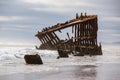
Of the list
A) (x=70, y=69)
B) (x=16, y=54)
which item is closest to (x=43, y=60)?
(x=16, y=54)

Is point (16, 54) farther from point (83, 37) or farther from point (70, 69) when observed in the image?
point (70, 69)

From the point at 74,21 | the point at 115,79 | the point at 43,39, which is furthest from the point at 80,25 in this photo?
the point at 115,79

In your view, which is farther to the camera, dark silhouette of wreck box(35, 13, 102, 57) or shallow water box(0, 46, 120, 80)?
dark silhouette of wreck box(35, 13, 102, 57)

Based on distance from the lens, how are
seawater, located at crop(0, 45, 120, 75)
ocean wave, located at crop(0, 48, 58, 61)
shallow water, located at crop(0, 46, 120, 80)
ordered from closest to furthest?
1. shallow water, located at crop(0, 46, 120, 80)
2. seawater, located at crop(0, 45, 120, 75)
3. ocean wave, located at crop(0, 48, 58, 61)

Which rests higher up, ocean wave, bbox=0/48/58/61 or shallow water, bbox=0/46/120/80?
ocean wave, bbox=0/48/58/61

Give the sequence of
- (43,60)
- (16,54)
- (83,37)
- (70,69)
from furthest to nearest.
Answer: (83,37) < (16,54) < (43,60) < (70,69)

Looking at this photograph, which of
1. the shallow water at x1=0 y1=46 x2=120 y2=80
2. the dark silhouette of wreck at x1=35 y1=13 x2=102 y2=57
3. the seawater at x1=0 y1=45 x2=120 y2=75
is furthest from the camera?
the dark silhouette of wreck at x1=35 y1=13 x2=102 y2=57

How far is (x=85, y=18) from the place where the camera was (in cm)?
4431

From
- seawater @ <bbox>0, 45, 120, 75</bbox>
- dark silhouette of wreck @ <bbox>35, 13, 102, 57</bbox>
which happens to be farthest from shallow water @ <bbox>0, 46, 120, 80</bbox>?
dark silhouette of wreck @ <bbox>35, 13, 102, 57</bbox>

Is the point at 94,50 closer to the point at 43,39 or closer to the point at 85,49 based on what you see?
the point at 85,49

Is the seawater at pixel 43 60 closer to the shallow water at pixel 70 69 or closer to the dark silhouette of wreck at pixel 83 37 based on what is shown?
the shallow water at pixel 70 69

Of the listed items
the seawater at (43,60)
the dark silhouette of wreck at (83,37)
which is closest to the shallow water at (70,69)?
the seawater at (43,60)

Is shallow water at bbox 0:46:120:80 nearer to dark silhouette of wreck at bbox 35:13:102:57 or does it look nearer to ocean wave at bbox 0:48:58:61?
ocean wave at bbox 0:48:58:61

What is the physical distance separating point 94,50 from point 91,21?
3.07m
